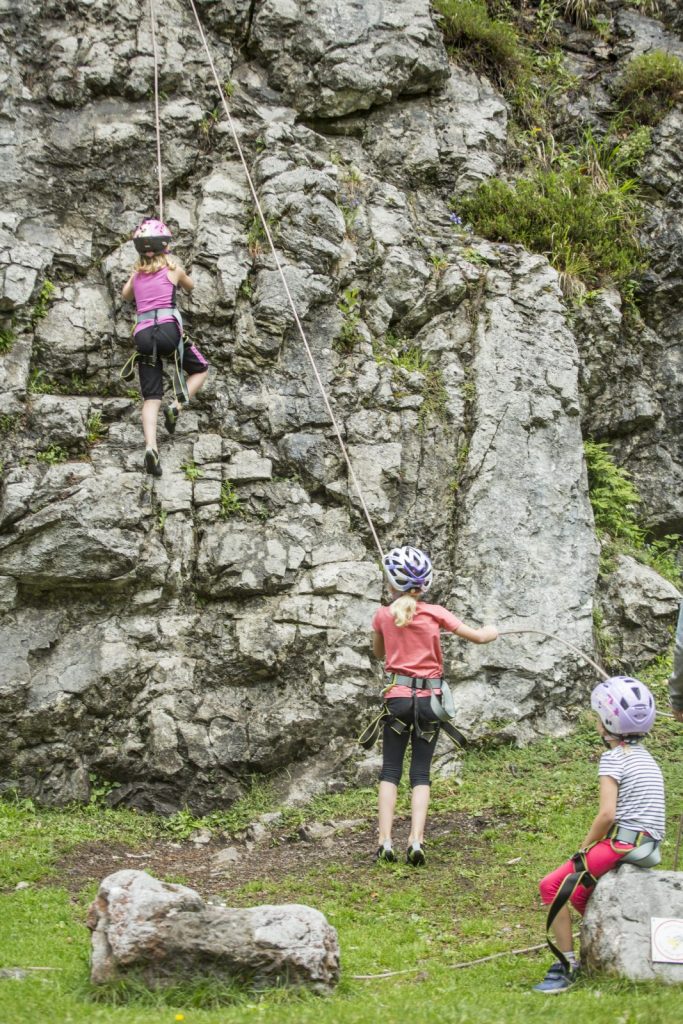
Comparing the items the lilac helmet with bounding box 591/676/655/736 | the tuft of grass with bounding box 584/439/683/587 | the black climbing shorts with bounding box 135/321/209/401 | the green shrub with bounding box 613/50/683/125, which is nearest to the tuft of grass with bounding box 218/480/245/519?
the black climbing shorts with bounding box 135/321/209/401

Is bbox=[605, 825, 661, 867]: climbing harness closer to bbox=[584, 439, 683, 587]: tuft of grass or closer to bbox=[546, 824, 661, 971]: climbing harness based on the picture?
bbox=[546, 824, 661, 971]: climbing harness

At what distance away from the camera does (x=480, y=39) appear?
1357 centimetres

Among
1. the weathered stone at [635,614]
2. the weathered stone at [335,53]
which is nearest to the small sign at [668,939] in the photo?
the weathered stone at [635,614]

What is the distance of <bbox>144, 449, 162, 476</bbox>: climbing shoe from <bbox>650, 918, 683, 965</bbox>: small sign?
608 centimetres

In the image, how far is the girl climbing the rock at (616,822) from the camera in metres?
5.07

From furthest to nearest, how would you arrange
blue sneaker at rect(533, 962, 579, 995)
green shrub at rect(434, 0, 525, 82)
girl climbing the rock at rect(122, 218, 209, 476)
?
1. green shrub at rect(434, 0, 525, 82)
2. girl climbing the rock at rect(122, 218, 209, 476)
3. blue sneaker at rect(533, 962, 579, 995)

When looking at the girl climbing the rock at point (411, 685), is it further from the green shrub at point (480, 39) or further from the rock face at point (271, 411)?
the green shrub at point (480, 39)

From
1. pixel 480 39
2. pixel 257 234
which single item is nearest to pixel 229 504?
pixel 257 234

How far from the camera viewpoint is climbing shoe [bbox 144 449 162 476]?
9.20 meters

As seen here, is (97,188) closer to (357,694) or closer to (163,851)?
(357,694)

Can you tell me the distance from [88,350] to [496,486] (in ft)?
14.9

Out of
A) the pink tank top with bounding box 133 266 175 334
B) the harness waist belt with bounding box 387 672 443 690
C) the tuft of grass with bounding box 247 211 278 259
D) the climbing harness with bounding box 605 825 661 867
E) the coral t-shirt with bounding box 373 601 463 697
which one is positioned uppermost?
→ the tuft of grass with bounding box 247 211 278 259

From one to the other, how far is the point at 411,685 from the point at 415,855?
124 cm

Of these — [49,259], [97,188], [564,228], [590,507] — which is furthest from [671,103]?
[49,259]
